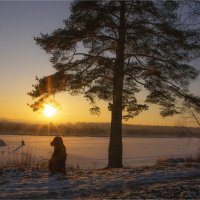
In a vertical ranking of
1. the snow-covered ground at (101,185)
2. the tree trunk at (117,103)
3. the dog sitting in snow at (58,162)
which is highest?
the tree trunk at (117,103)

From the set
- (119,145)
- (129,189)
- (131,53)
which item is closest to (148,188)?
(129,189)

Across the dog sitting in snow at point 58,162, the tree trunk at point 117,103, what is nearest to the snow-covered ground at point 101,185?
the dog sitting in snow at point 58,162

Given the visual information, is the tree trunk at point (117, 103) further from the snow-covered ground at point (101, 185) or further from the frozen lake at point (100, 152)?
the snow-covered ground at point (101, 185)

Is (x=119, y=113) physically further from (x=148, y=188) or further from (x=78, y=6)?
(x=148, y=188)

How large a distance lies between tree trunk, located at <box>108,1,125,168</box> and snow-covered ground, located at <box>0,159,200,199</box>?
3517mm

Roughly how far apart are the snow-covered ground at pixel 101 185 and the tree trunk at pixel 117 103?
3.52 m

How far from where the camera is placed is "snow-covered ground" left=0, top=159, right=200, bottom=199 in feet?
36.1

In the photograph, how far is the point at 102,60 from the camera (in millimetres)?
19391

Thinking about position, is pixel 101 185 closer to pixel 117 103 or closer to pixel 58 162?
pixel 58 162

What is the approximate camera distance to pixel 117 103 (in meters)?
19.3

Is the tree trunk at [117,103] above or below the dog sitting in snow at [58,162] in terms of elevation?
above

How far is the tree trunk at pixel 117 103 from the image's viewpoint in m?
19.2

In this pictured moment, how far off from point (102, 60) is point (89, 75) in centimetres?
86

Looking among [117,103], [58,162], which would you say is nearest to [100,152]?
[117,103]
